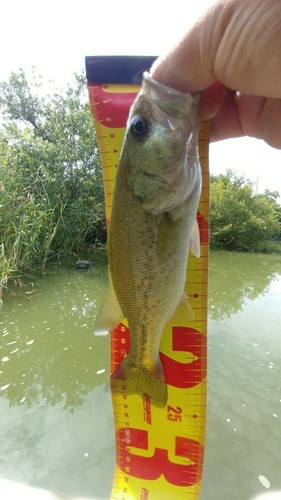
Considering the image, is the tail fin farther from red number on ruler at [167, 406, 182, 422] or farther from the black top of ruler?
the black top of ruler

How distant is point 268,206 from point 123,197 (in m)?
24.2

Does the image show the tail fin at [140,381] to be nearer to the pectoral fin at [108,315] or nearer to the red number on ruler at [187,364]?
the pectoral fin at [108,315]

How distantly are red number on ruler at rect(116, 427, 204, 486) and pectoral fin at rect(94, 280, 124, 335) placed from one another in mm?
734

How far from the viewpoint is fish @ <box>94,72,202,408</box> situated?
3.80ft

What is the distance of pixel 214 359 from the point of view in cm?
504

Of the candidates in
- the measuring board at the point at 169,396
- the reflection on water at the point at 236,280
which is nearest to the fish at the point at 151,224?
the measuring board at the point at 169,396

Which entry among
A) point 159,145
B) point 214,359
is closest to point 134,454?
point 159,145

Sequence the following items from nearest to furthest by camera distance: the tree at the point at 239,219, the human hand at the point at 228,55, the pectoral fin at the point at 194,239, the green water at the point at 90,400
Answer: the human hand at the point at 228,55 → the pectoral fin at the point at 194,239 → the green water at the point at 90,400 → the tree at the point at 239,219

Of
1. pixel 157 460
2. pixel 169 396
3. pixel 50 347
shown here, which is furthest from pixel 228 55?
pixel 50 347

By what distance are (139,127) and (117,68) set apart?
0.53m

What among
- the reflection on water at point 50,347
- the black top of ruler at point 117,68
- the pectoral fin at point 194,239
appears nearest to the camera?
the pectoral fin at point 194,239

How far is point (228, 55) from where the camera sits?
98 centimetres

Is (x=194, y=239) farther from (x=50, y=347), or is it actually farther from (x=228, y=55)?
(x=50, y=347)

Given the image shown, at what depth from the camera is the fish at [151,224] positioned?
1.16 meters
